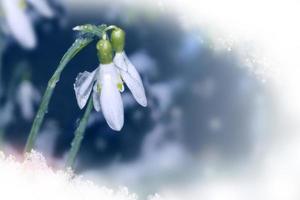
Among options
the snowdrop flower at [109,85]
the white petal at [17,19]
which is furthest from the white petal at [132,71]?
the white petal at [17,19]

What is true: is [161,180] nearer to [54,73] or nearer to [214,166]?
[214,166]

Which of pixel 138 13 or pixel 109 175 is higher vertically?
pixel 138 13

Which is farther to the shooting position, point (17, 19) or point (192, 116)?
point (192, 116)

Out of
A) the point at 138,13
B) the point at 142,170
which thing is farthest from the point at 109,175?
the point at 138,13

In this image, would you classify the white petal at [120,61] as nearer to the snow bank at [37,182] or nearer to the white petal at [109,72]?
the white petal at [109,72]

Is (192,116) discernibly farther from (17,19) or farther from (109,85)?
(17,19)

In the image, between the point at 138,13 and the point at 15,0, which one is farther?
the point at 138,13

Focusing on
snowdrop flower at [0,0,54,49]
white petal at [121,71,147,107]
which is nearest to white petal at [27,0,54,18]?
snowdrop flower at [0,0,54,49]

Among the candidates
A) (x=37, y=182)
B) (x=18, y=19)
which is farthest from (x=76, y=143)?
(x=18, y=19)
